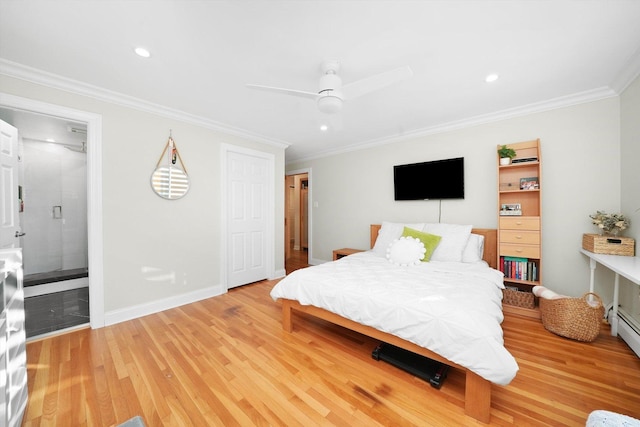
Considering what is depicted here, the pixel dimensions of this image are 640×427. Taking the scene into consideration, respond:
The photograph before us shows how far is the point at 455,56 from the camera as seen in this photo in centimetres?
194

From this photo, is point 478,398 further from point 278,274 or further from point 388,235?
point 278,274

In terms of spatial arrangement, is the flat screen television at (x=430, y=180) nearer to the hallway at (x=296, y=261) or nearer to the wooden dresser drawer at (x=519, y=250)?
the wooden dresser drawer at (x=519, y=250)

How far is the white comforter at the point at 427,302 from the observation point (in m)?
1.39

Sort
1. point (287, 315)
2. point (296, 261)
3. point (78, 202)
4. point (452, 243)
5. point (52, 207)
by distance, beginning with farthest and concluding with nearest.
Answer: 1. point (296, 261)
2. point (78, 202)
3. point (52, 207)
4. point (452, 243)
5. point (287, 315)

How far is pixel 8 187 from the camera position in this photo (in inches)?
83.7

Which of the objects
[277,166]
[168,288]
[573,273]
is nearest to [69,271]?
[168,288]

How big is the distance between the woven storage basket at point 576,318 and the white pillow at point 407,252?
1.26 metres

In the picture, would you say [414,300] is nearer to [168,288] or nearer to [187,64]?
[187,64]

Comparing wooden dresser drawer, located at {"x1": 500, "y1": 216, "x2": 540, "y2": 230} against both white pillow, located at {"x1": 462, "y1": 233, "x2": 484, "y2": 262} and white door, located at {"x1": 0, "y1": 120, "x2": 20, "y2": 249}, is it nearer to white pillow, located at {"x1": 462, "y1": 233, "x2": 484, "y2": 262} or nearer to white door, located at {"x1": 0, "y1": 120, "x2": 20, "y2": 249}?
white pillow, located at {"x1": 462, "y1": 233, "x2": 484, "y2": 262}

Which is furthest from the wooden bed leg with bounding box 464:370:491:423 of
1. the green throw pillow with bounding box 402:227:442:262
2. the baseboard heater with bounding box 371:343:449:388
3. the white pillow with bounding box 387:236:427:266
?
the green throw pillow with bounding box 402:227:442:262

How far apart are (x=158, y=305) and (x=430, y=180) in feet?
13.1

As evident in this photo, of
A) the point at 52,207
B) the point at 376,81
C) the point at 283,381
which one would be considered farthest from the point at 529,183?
the point at 52,207

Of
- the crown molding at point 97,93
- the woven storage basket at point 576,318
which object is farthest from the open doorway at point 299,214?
the woven storage basket at point 576,318

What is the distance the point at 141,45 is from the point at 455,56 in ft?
7.92
